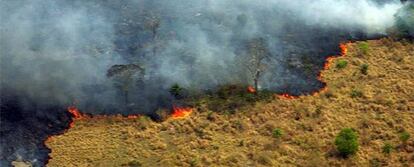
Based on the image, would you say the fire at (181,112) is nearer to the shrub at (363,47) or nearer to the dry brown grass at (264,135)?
the dry brown grass at (264,135)

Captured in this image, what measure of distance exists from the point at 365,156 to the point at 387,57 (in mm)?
16889

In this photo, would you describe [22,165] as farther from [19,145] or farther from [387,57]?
[387,57]

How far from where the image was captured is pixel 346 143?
48.5 m

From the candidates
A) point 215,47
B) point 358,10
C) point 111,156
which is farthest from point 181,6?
point 111,156

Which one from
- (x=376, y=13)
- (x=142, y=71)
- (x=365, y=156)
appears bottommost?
(x=365, y=156)

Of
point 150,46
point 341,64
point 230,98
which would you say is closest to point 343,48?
point 341,64

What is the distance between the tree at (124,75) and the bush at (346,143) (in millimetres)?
19327

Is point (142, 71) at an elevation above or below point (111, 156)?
above

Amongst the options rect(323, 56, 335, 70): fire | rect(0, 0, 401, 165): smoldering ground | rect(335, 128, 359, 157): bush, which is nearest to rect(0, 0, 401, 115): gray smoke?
rect(0, 0, 401, 165): smoldering ground

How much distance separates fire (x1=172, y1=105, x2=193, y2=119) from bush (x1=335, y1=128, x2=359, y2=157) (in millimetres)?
13438

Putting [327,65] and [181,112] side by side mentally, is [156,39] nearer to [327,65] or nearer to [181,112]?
[181,112]

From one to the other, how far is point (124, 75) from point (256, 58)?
45.6 ft

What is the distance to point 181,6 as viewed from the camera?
227 ft

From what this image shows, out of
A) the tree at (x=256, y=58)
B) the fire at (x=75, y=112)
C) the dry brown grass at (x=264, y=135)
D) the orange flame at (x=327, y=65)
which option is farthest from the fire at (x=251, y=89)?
the fire at (x=75, y=112)
